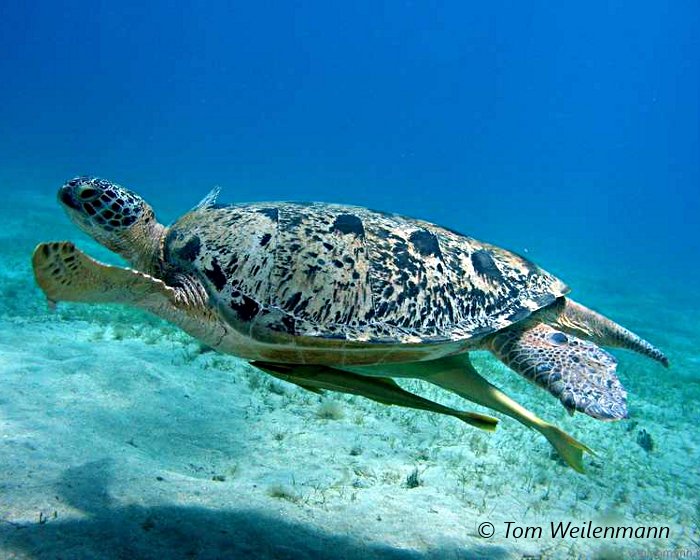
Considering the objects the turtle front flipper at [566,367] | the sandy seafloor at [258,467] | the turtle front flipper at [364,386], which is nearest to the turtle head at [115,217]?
the turtle front flipper at [364,386]

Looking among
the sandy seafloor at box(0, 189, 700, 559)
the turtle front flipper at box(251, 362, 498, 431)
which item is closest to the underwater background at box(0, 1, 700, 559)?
the sandy seafloor at box(0, 189, 700, 559)

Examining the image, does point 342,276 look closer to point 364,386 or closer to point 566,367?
point 364,386

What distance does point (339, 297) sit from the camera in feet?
9.96

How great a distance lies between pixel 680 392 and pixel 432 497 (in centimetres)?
850

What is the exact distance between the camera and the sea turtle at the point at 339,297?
289 centimetres

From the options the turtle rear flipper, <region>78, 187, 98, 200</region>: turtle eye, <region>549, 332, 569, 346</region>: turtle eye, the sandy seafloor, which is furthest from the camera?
<region>549, 332, 569, 346</region>: turtle eye

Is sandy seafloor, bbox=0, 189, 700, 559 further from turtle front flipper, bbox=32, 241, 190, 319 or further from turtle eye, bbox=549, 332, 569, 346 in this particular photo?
turtle eye, bbox=549, 332, 569, 346

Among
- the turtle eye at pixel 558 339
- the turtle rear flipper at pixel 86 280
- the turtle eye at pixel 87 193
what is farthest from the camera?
the turtle eye at pixel 558 339

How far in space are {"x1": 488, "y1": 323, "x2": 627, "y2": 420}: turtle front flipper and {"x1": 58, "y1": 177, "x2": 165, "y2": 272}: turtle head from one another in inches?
119

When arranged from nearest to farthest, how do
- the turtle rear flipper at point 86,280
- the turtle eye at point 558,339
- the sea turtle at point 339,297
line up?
the turtle rear flipper at point 86,280, the sea turtle at point 339,297, the turtle eye at point 558,339

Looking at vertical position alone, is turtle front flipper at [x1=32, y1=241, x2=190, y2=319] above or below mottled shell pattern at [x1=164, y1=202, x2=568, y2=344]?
below

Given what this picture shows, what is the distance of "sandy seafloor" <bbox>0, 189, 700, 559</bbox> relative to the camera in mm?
2703

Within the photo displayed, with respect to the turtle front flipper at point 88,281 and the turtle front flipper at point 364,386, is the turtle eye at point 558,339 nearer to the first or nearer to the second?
the turtle front flipper at point 364,386

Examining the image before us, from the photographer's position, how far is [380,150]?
121438 millimetres
